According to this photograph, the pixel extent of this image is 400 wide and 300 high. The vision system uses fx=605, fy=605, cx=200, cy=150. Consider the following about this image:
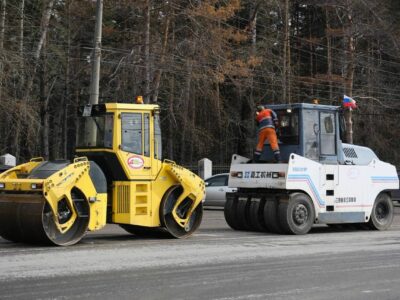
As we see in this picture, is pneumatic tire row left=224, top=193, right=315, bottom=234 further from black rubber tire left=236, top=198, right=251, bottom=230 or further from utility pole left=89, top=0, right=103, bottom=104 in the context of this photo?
utility pole left=89, top=0, right=103, bottom=104

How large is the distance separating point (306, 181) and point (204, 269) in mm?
6028

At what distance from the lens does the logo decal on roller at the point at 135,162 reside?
40.9 ft

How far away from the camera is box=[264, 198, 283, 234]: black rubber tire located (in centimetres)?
1435

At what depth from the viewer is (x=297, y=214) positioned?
47.1 ft

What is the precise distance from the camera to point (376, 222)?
16.0 meters

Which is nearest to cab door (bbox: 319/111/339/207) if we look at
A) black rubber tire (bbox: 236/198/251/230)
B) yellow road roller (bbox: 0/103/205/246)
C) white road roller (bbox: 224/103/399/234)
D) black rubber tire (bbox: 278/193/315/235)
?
white road roller (bbox: 224/103/399/234)

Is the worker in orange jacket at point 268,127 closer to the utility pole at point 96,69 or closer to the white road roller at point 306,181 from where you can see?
the white road roller at point 306,181

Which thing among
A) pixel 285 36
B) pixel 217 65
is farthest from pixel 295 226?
pixel 285 36

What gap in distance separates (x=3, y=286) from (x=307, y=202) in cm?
856

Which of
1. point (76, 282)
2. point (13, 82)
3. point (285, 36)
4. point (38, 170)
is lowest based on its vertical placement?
point (76, 282)

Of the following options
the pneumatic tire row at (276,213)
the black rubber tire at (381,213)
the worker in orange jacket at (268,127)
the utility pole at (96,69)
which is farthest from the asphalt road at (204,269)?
the utility pole at (96,69)

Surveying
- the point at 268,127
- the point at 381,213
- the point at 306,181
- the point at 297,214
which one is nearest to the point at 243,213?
the point at 297,214

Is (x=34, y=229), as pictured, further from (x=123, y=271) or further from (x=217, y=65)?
(x=217, y=65)

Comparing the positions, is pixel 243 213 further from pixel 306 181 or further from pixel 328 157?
pixel 328 157
